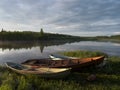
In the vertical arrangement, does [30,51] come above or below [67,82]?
below

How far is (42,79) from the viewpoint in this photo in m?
13.8

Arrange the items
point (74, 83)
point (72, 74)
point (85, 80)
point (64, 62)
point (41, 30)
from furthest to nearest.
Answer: point (41, 30) → point (64, 62) → point (72, 74) → point (85, 80) → point (74, 83)

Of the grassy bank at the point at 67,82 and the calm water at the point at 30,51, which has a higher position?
the grassy bank at the point at 67,82

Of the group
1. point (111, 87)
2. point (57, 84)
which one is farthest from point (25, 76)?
point (111, 87)

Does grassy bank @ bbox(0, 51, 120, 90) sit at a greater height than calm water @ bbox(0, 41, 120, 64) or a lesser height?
greater

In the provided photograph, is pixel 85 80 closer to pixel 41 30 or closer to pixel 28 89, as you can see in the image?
pixel 28 89

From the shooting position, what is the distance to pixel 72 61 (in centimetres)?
1784

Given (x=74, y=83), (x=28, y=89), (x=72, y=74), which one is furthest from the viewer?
(x=72, y=74)

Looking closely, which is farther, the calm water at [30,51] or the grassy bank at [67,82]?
the calm water at [30,51]

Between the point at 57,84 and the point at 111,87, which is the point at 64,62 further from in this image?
the point at 111,87

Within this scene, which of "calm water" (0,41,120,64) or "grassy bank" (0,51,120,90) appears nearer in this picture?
"grassy bank" (0,51,120,90)

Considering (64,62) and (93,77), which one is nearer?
(93,77)

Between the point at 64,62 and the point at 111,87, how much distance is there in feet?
22.1

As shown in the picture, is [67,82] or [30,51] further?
[30,51]
